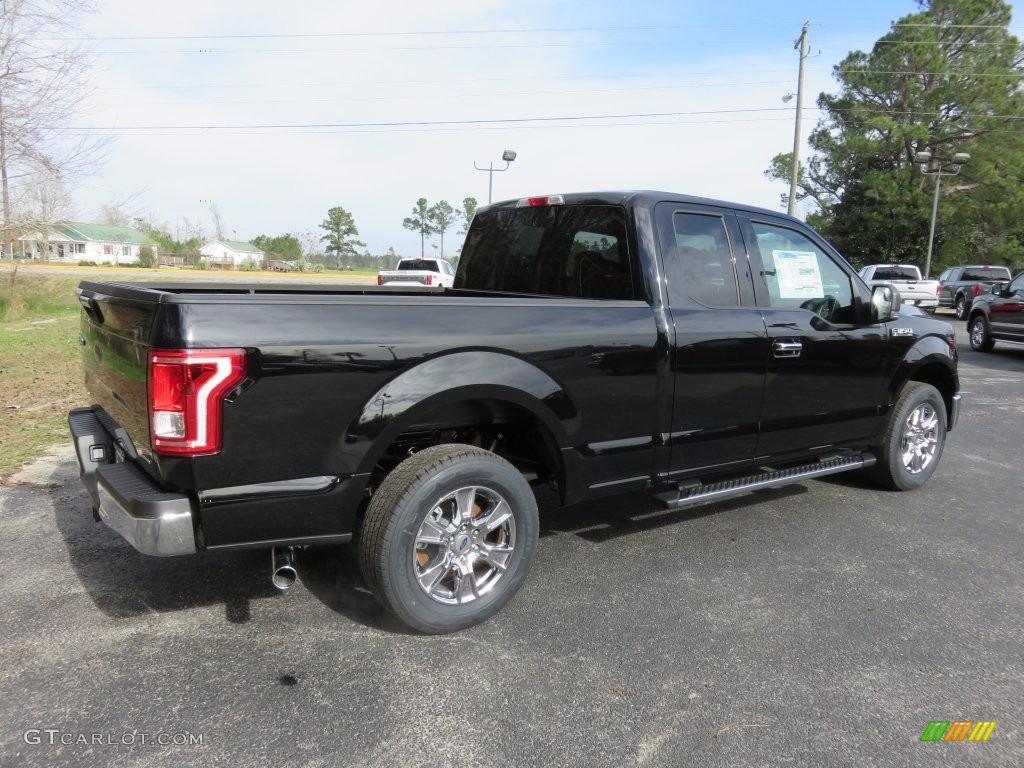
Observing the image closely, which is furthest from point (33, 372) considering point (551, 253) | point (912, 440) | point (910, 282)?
point (910, 282)

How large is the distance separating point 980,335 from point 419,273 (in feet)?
41.5

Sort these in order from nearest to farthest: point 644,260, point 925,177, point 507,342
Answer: point 507,342
point 644,260
point 925,177

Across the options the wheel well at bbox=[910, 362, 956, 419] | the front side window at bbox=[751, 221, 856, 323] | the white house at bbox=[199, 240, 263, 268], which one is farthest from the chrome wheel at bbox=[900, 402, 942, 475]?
the white house at bbox=[199, 240, 263, 268]

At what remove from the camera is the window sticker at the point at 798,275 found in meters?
4.40

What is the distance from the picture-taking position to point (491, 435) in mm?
3691

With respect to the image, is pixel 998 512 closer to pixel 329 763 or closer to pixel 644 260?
pixel 644 260

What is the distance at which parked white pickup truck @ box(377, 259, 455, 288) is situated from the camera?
18.8 m

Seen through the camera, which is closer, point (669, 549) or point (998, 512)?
point (669, 549)

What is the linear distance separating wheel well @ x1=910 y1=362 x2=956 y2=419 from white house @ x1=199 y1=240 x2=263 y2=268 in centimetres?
9913

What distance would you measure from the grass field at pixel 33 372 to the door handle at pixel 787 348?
5164mm

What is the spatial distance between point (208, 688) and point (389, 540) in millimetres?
833

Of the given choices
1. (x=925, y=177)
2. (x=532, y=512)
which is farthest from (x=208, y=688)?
(x=925, y=177)

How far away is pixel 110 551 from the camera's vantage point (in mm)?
3945

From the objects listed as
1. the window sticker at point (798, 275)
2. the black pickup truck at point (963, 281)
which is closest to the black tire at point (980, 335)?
the black pickup truck at point (963, 281)
